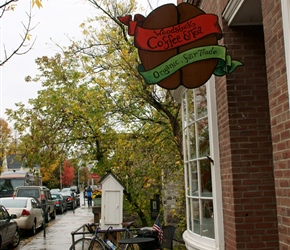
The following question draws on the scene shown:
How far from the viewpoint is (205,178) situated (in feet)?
A: 17.5

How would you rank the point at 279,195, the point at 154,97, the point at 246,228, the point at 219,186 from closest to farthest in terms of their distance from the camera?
1. the point at 279,195
2. the point at 246,228
3. the point at 219,186
4. the point at 154,97

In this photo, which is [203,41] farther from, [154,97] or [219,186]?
[154,97]

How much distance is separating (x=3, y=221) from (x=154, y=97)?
5.62m

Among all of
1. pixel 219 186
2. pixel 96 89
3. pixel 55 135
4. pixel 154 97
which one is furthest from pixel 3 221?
pixel 219 186

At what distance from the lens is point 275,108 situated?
346cm

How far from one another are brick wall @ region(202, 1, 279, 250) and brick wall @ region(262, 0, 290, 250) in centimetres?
109

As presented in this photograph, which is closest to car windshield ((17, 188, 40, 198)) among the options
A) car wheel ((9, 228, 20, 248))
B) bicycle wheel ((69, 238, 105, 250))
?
car wheel ((9, 228, 20, 248))

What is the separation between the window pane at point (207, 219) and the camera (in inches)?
202

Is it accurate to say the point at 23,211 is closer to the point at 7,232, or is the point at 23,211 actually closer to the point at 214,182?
the point at 7,232

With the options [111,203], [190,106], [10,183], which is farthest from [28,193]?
[190,106]

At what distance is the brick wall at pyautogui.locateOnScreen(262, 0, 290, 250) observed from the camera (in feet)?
10.6

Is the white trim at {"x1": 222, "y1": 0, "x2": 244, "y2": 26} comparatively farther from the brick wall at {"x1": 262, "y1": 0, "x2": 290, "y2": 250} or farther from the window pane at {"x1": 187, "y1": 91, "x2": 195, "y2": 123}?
the window pane at {"x1": 187, "y1": 91, "x2": 195, "y2": 123}

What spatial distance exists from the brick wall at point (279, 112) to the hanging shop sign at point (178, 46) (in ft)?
1.54

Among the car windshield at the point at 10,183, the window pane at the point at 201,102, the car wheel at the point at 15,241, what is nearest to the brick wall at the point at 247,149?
the window pane at the point at 201,102
